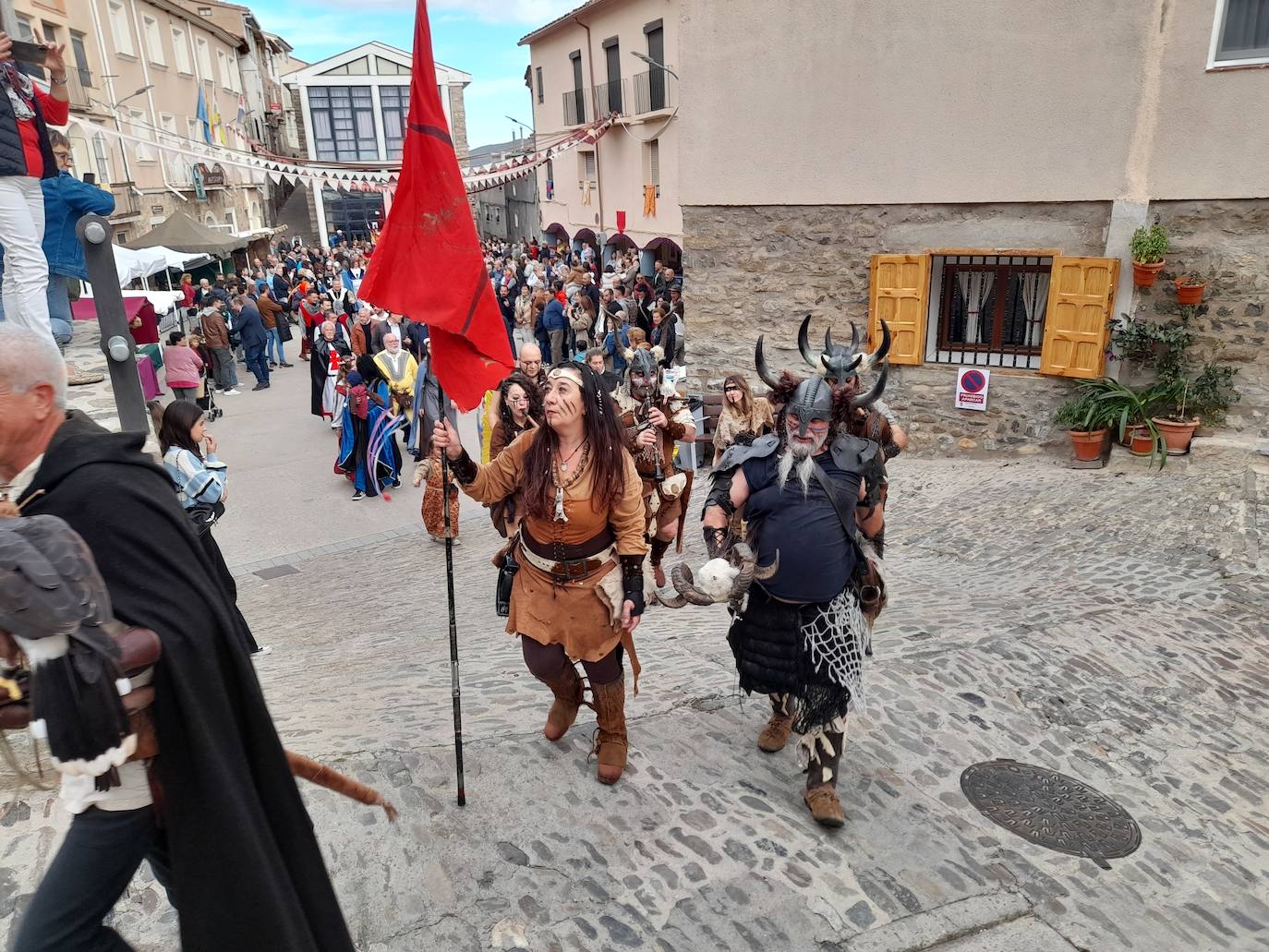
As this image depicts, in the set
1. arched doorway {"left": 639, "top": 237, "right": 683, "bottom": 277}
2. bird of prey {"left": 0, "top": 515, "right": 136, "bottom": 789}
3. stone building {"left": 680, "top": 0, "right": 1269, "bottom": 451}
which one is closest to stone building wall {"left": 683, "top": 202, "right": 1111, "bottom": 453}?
stone building {"left": 680, "top": 0, "right": 1269, "bottom": 451}

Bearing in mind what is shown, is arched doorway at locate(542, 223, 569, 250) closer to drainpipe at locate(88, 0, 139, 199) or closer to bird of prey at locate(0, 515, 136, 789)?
drainpipe at locate(88, 0, 139, 199)

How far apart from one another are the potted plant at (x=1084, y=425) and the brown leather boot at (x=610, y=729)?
747cm

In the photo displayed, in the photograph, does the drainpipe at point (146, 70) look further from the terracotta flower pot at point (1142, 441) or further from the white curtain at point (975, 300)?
the terracotta flower pot at point (1142, 441)

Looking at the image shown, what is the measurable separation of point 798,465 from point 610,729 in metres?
1.54

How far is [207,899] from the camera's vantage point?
2125 mm

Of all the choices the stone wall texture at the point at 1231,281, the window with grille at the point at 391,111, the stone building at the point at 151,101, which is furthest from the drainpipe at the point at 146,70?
the window with grille at the point at 391,111

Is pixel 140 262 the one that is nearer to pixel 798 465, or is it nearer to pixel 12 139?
pixel 12 139

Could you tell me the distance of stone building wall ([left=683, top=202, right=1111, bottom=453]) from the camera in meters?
9.96

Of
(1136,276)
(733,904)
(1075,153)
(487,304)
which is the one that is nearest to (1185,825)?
(733,904)

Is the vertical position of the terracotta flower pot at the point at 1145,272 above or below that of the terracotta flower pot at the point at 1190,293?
A: above

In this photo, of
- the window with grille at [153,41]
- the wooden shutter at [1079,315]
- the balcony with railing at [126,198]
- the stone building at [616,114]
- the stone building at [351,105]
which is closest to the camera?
the wooden shutter at [1079,315]

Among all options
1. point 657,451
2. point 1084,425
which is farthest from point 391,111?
point 657,451

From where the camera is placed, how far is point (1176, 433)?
9125 millimetres

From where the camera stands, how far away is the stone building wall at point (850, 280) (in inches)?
392
